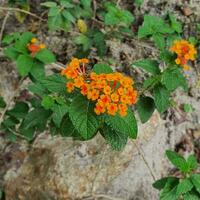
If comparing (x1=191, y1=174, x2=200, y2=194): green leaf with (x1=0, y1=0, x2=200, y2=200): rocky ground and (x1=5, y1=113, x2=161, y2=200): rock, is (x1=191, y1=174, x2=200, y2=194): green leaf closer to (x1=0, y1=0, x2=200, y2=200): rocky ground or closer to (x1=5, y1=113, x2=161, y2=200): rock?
(x1=0, y1=0, x2=200, y2=200): rocky ground

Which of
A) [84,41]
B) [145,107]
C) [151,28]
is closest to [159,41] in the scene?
[151,28]

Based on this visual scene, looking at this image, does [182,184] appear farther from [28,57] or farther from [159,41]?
[28,57]

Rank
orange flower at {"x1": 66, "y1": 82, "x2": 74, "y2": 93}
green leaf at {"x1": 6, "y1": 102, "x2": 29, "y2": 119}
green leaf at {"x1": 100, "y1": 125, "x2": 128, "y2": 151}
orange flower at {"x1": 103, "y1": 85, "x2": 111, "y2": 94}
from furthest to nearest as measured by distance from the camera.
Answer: green leaf at {"x1": 6, "y1": 102, "x2": 29, "y2": 119}, green leaf at {"x1": 100, "y1": 125, "x2": 128, "y2": 151}, orange flower at {"x1": 66, "y1": 82, "x2": 74, "y2": 93}, orange flower at {"x1": 103, "y1": 85, "x2": 111, "y2": 94}

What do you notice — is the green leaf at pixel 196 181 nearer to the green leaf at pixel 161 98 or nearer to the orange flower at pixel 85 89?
the green leaf at pixel 161 98

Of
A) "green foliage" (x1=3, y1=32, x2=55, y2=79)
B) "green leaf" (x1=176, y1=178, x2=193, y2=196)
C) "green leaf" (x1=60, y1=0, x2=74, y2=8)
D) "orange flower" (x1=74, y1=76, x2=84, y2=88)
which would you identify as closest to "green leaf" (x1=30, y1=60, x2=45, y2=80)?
"green foliage" (x1=3, y1=32, x2=55, y2=79)

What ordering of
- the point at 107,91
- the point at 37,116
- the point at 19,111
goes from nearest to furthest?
1. the point at 107,91
2. the point at 37,116
3. the point at 19,111

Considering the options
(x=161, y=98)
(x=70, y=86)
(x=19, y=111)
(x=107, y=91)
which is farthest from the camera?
(x=19, y=111)

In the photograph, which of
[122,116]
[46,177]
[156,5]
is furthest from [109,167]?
[156,5]
